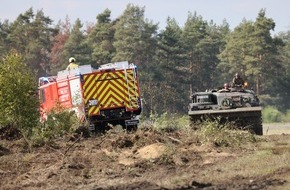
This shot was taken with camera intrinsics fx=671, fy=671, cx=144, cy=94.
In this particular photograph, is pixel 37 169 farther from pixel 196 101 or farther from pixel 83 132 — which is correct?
pixel 196 101

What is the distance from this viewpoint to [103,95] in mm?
21344

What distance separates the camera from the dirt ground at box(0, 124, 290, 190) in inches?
435

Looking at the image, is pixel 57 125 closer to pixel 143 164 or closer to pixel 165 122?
pixel 165 122

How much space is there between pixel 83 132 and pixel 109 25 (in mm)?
46694

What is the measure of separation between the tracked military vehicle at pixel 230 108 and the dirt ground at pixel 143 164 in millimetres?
3136

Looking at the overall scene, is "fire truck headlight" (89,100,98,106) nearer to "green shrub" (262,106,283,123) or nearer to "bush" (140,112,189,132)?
"bush" (140,112,189,132)

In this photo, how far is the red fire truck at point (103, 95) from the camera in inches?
832

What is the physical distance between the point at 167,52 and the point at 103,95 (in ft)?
135

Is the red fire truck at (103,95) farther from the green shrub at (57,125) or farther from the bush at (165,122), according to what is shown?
the green shrub at (57,125)

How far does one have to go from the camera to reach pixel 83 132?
65.3 ft

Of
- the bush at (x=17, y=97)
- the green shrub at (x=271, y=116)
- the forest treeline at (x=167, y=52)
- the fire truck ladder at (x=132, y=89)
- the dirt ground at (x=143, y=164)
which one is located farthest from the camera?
the forest treeline at (x=167, y=52)

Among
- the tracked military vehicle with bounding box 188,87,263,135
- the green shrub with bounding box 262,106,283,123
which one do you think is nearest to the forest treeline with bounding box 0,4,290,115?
the green shrub with bounding box 262,106,283,123

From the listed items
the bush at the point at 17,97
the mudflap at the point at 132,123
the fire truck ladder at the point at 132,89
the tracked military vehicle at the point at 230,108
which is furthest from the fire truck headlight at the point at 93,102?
the bush at the point at 17,97

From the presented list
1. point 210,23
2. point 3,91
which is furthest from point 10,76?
point 210,23
